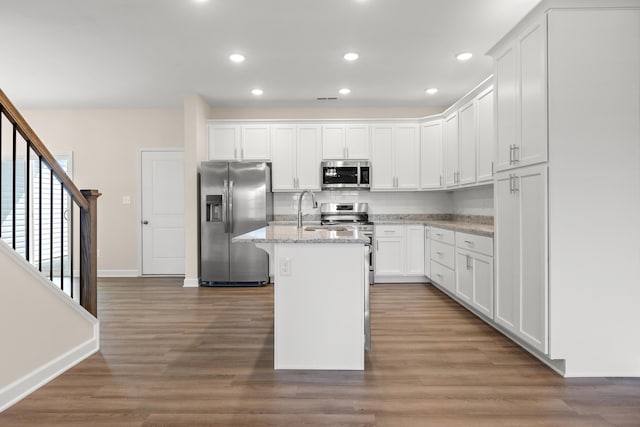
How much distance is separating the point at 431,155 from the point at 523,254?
313cm

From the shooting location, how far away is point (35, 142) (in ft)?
8.25

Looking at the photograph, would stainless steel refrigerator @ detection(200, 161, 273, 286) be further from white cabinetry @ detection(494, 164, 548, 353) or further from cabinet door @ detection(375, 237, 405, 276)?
white cabinetry @ detection(494, 164, 548, 353)

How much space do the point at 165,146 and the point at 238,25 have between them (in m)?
3.31

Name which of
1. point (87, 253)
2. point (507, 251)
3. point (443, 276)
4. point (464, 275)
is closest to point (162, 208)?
point (87, 253)

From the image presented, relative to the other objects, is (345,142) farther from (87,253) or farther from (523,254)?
(87,253)

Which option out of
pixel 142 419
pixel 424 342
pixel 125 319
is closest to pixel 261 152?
pixel 125 319

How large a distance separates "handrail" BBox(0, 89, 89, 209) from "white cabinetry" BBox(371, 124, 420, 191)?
153 inches

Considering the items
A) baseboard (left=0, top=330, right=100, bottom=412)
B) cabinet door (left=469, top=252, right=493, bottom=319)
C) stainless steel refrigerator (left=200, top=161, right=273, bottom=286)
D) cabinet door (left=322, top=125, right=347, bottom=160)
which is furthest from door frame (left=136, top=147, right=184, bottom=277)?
cabinet door (left=469, top=252, right=493, bottom=319)

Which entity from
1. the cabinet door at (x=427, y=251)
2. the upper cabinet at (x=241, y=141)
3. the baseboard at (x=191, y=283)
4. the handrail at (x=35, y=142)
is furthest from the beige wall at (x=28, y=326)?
the cabinet door at (x=427, y=251)

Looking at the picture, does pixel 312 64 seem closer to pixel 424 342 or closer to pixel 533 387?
pixel 424 342

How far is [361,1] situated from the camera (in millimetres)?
3002

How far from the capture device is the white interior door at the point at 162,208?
6.15 m

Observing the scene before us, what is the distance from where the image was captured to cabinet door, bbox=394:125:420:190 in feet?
18.7

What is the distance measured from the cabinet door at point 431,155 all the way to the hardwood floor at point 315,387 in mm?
2573
